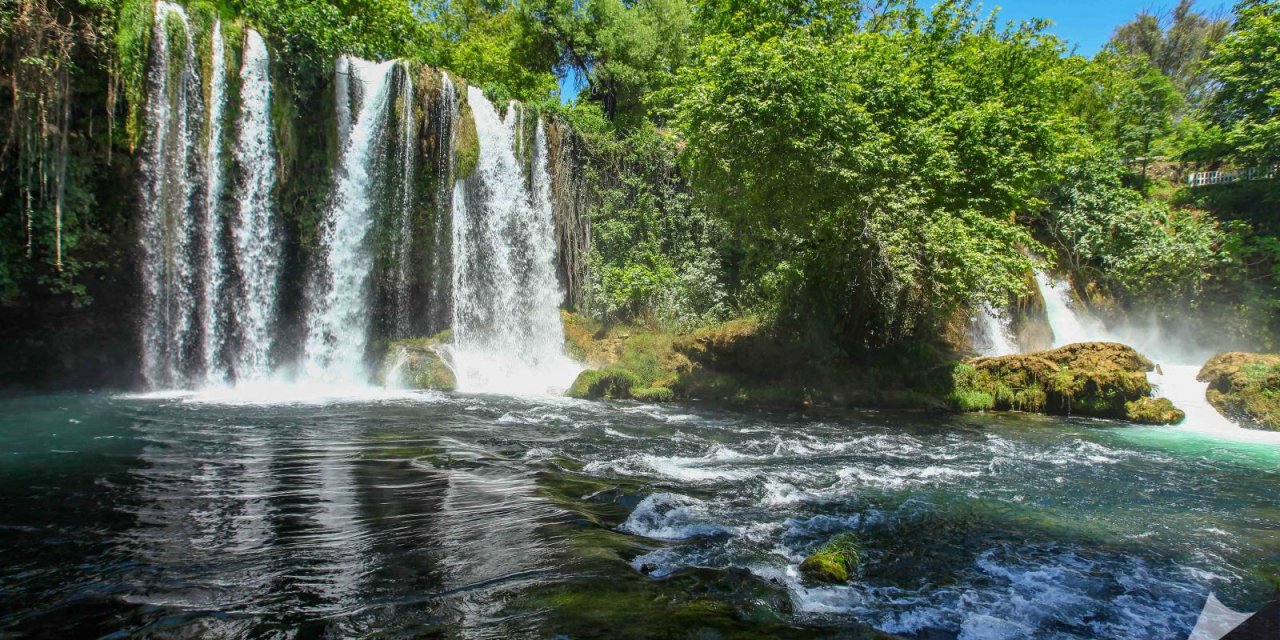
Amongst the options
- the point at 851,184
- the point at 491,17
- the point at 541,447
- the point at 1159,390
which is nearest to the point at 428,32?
the point at 491,17

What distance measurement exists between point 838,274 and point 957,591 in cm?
1293

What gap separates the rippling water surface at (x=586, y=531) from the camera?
4.14 meters

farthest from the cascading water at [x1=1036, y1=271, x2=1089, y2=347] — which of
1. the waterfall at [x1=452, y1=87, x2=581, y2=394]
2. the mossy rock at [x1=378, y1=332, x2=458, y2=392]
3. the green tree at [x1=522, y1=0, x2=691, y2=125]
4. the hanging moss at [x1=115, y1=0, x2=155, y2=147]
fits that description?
the hanging moss at [x1=115, y1=0, x2=155, y2=147]

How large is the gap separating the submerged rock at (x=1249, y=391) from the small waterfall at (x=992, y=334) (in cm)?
575

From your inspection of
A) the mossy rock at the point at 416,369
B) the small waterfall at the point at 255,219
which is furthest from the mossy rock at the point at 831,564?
the small waterfall at the point at 255,219

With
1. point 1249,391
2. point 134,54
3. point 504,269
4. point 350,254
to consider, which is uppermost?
point 134,54

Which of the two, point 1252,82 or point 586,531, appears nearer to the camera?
point 586,531

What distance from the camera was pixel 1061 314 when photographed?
22.9m

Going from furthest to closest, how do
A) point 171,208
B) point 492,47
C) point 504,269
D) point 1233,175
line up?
point 492,47
point 1233,175
point 504,269
point 171,208

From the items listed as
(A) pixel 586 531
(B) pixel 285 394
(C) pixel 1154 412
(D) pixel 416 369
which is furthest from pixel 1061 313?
(B) pixel 285 394

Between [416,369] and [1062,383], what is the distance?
14591 mm

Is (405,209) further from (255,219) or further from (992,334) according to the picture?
(992,334)

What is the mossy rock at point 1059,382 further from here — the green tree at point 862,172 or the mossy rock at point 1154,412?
the green tree at point 862,172

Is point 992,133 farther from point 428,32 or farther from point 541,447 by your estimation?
point 428,32
